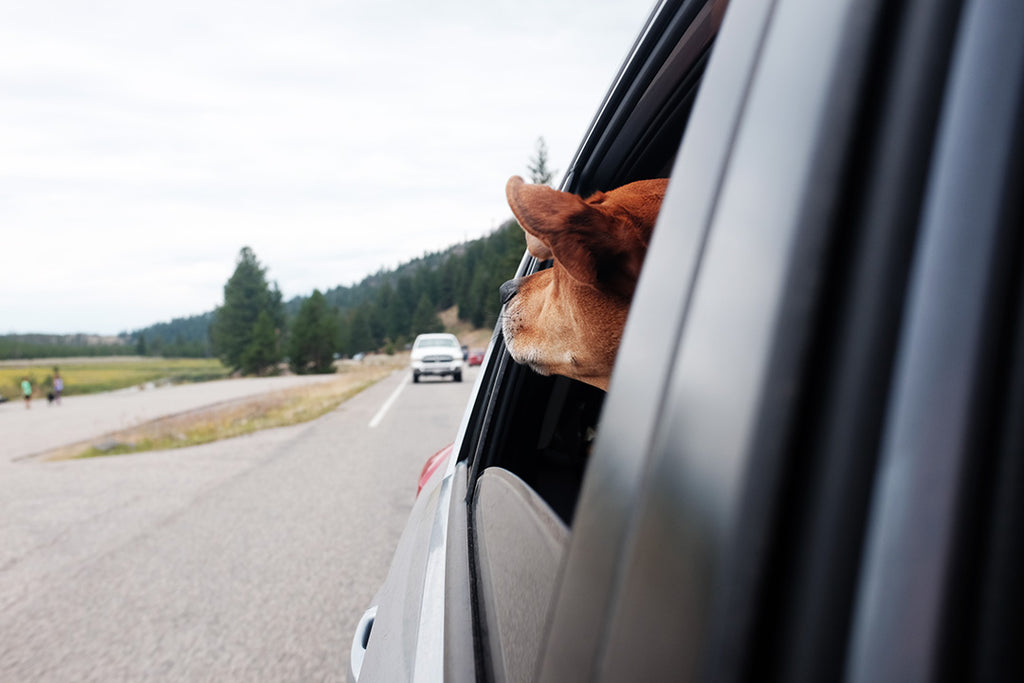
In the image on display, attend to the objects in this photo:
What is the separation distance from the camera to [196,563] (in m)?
5.16

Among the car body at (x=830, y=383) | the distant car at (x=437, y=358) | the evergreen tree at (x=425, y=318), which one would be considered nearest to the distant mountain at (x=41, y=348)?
the evergreen tree at (x=425, y=318)

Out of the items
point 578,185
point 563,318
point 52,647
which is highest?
point 578,185

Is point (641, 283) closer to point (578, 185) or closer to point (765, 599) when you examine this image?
point (765, 599)

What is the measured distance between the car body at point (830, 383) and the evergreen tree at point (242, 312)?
9538 centimetres

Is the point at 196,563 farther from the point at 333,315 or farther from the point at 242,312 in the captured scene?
the point at 333,315

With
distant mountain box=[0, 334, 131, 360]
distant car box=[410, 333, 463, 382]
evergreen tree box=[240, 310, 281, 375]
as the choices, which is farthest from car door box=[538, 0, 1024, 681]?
distant mountain box=[0, 334, 131, 360]

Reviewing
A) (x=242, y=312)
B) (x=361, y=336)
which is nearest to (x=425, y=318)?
(x=361, y=336)

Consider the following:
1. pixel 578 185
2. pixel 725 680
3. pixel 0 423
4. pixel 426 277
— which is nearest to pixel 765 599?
→ pixel 725 680

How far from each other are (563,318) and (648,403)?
1424 mm

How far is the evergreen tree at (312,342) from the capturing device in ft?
306

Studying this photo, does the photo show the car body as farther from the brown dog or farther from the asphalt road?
the asphalt road

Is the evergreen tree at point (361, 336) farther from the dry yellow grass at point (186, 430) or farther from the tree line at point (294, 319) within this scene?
the dry yellow grass at point (186, 430)

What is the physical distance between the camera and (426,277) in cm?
12938

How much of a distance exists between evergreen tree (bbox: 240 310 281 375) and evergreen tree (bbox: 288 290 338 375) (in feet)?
7.81
